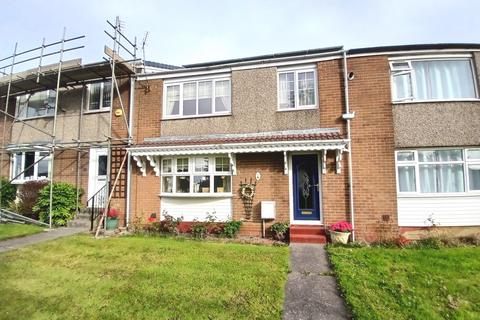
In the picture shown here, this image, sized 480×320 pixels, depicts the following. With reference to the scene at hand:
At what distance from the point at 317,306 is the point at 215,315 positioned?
6.24ft

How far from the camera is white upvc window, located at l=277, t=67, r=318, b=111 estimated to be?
33.9 ft

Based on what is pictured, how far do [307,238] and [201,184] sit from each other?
464 cm

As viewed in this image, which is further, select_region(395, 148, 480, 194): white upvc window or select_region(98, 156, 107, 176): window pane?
select_region(98, 156, 107, 176): window pane

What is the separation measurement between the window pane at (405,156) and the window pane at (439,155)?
0.27 meters

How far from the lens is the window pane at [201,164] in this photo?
1084cm

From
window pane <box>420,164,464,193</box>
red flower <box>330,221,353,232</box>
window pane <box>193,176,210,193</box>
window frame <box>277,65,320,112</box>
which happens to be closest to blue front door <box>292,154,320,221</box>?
red flower <box>330,221,353,232</box>

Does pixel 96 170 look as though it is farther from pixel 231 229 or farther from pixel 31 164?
pixel 231 229

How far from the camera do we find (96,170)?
41.3 ft

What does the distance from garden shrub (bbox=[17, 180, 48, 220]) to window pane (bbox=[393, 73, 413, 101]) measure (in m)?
15.8

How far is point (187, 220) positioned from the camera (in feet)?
35.2

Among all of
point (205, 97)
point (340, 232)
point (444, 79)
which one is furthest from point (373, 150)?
point (205, 97)

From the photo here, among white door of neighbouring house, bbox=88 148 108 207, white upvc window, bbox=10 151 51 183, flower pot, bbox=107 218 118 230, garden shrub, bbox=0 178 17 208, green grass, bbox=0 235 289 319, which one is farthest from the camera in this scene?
white upvc window, bbox=10 151 51 183

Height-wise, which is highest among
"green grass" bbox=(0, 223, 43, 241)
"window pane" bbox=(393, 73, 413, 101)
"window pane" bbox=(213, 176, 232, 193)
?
"window pane" bbox=(393, 73, 413, 101)

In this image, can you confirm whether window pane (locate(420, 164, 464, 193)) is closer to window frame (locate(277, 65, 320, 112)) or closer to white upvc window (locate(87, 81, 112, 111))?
window frame (locate(277, 65, 320, 112))
